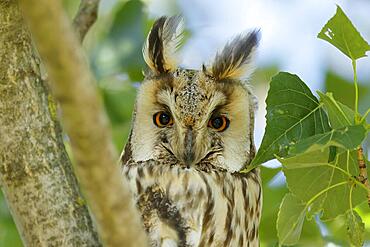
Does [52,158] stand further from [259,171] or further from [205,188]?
[259,171]

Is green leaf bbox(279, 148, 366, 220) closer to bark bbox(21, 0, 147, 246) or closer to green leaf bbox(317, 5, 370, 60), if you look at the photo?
green leaf bbox(317, 5, 370, 60)

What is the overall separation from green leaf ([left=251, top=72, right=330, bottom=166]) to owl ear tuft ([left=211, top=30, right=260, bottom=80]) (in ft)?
2.69

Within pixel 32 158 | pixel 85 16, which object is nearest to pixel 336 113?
pixel 32 158

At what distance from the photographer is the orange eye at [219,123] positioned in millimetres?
3547

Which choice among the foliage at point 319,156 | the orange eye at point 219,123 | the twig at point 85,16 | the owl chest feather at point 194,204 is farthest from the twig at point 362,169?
the twig at point 85,16

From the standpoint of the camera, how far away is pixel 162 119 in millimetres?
3562

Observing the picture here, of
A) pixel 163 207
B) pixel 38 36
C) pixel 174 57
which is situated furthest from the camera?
pixel 174 57

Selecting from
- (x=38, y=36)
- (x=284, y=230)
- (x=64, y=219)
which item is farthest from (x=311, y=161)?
(x=38, y=36)

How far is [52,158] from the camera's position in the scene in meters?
2.68

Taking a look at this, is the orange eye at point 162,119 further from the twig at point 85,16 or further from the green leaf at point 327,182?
the green leaf at point 327,182

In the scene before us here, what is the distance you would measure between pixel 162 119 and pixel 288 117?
91 centimetres

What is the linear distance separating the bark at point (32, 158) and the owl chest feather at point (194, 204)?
62 cm

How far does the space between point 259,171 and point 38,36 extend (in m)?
2.25

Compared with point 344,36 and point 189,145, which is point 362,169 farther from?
point 189,145
